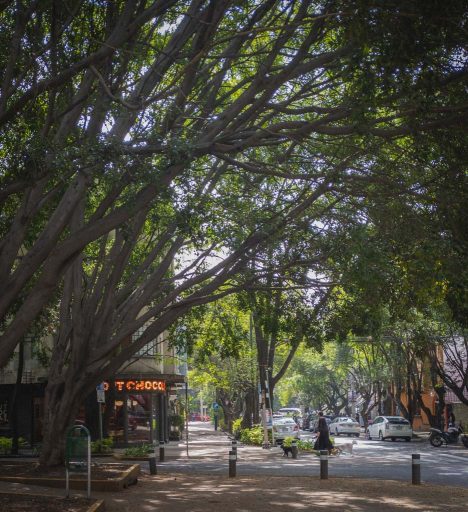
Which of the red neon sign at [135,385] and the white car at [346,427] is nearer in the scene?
the red neon sign at [135,385]

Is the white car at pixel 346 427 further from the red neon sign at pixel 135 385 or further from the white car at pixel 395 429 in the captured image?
the red neon sign at pixel 135 385

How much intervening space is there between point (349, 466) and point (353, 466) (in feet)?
0.39

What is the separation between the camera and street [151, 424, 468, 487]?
1919 centimetres

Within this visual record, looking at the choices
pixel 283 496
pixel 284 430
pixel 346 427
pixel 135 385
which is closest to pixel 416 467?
pixel 283 496

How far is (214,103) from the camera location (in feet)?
49.7

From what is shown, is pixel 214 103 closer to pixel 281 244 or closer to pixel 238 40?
pixel 238 40

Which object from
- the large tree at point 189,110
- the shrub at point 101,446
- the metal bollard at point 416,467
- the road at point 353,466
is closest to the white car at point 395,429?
the road at point 353,466

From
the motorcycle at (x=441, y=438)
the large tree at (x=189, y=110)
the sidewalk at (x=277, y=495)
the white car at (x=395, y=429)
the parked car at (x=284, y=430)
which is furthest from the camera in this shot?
the white car at (x=395, y=429)

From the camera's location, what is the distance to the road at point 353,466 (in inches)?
755

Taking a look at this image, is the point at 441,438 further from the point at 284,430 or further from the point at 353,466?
the point at 353,466

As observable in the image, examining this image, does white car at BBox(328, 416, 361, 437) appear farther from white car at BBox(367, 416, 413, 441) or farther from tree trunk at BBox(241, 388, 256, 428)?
tree trunk at BBox(241, 388, 256, 428)

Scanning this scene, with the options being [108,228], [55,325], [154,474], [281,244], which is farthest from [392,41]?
[55,325]

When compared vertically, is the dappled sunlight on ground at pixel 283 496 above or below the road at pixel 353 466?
above

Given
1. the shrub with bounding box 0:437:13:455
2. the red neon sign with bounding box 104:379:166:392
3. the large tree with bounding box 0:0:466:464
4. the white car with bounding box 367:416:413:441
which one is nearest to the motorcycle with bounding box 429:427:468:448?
the white car with bounding box 367:416:413:441
